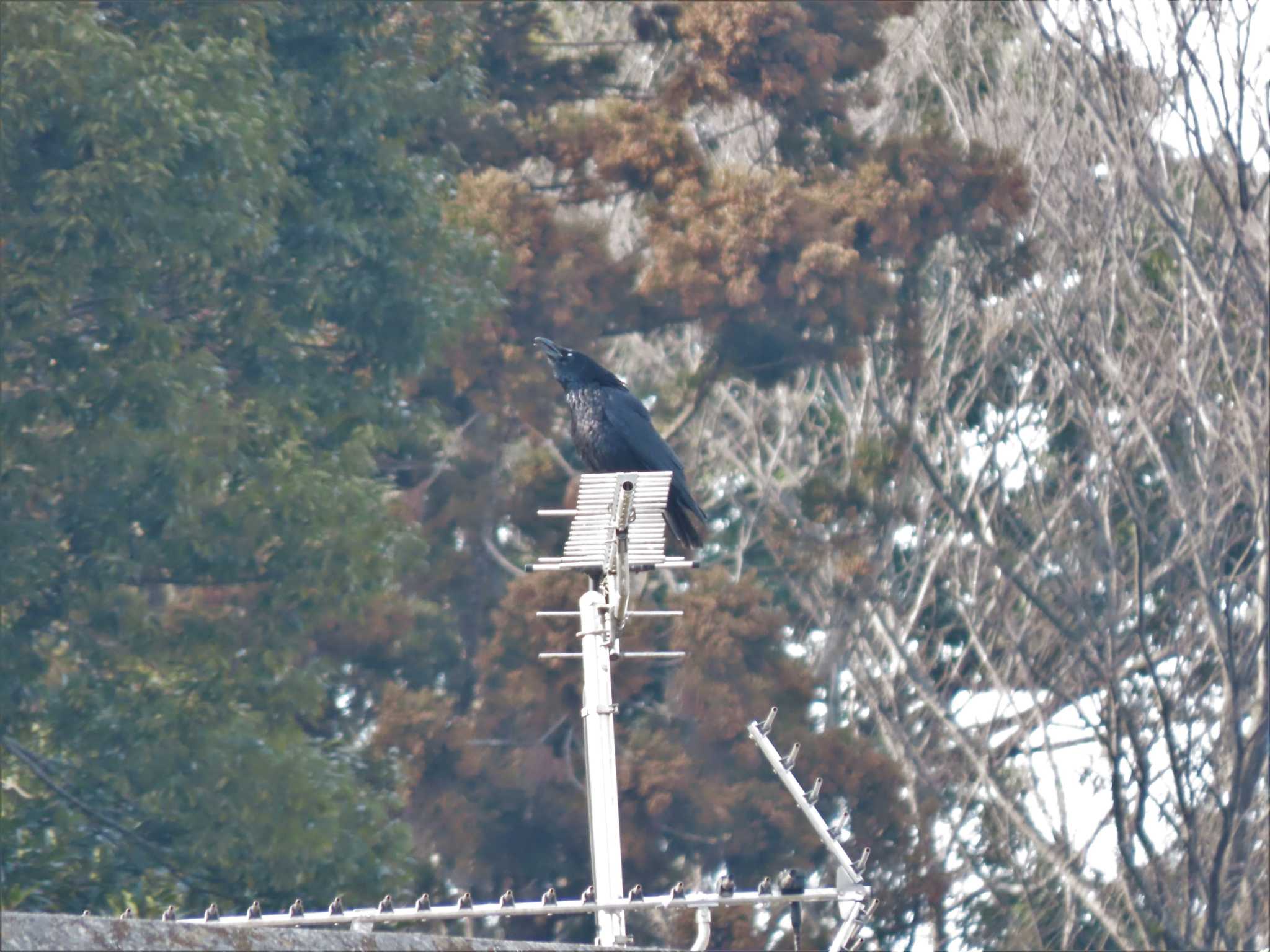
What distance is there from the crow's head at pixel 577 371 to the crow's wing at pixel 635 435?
0.47 ft

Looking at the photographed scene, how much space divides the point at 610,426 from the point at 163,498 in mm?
4685

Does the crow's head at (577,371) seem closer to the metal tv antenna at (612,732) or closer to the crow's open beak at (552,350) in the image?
the crow's open beak at (552,350)

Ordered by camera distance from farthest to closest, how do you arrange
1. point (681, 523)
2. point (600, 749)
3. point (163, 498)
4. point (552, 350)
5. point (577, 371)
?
point (163, 498) < point (552, 350) < point (577, 371) < point (681, 523) < point (600, 749)

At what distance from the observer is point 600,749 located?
5.04 m

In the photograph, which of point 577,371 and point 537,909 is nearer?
point 537,909

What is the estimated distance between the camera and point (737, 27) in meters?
17.1

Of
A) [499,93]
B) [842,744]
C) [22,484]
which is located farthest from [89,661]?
[499,93]

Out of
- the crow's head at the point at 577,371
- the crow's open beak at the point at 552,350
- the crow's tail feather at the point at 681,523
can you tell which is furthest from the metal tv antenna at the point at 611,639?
the crow's open beak at the point at 552,350

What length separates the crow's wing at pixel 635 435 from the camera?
8.29 meters

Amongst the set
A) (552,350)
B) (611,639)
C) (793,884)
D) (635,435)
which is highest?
(552,350)

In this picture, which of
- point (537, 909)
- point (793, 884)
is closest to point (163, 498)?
point (793, 884)

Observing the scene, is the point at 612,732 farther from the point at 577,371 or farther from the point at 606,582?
the point at 577,371

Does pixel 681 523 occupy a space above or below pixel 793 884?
above

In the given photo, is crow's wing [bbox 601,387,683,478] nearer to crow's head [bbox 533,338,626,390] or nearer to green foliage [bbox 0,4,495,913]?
crow's head [bbox 533,338,626,390]
